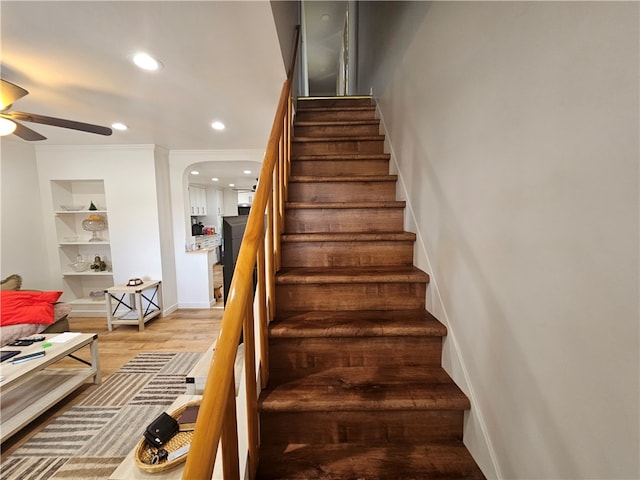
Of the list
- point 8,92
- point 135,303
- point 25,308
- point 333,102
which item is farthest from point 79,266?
point 333,102

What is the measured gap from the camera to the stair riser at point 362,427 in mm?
966

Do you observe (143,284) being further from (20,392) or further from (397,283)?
(397,283)

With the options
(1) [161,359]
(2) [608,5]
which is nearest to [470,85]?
(2) [608,5]

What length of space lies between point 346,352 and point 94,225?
4437mm

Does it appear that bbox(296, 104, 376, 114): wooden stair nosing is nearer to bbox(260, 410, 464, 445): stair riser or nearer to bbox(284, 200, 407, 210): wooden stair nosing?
bbox(284, 200, 407, 210): wooden stair nosing

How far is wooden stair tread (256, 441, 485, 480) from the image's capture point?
86 cm

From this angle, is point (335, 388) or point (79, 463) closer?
point (335, 388)

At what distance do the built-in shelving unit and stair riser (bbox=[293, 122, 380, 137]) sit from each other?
3309mm

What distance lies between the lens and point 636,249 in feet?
1.48

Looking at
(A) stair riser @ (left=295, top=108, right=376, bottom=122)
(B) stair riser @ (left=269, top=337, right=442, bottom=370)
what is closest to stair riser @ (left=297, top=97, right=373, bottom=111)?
(A) stair riser @ (left=295, top=108, right=376, bottom=122)

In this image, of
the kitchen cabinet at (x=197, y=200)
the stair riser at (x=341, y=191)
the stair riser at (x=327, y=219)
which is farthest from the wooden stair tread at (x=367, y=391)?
the kitchen cabinet at (x=197, y=200)

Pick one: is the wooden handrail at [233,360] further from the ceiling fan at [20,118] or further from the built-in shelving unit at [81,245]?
the built-in shelving unit at [81,245]

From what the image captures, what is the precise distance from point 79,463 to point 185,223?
119 inches

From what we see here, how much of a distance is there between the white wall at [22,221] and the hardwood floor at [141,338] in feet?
2.82
